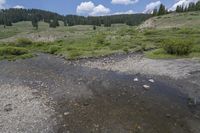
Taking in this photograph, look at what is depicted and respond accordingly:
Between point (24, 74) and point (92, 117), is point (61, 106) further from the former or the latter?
point (24, 74)

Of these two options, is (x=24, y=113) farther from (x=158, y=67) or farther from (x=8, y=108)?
(x=158, y=67)

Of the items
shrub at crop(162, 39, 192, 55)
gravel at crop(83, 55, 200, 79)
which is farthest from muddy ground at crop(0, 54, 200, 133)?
shrub at crop(162, 39, 192, 55)

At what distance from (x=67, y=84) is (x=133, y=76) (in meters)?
6.62

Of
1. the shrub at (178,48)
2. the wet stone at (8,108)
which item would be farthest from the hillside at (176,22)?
the wet stone at (8,108)

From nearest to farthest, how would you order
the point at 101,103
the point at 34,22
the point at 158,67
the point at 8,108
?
the point at 8,108
the point at 101,103
the point at 158,67
the point at 34,22

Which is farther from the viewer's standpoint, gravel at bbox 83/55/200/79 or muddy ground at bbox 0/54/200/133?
gravel at bbox 83/55/200/79

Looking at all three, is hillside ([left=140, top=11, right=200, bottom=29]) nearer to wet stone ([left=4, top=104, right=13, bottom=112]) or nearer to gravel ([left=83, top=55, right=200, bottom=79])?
gravel ([left=83, top=55, right=200, bottom=79])

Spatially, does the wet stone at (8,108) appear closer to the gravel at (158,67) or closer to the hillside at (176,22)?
the gravel at (158,67)

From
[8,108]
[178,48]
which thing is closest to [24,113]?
[8,108]

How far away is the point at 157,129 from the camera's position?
41.1 feet

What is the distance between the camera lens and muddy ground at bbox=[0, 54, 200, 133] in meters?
13.0

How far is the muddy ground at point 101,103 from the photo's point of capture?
13.0 metres

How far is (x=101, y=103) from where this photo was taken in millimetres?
16531

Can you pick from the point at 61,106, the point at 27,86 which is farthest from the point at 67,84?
the point at 61,106
